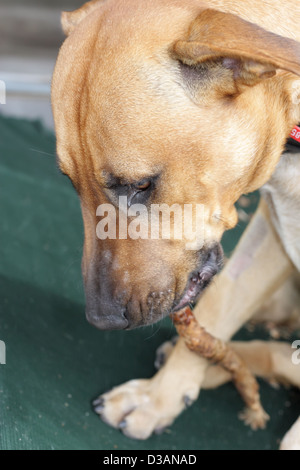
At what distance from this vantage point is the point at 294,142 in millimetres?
2035

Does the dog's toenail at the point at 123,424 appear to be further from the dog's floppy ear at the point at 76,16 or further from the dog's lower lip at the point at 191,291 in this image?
the dog's floppy ear at the point at 76,16

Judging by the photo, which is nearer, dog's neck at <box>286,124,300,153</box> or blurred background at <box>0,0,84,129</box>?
dog's neck at <box>286,124,300,153</box>

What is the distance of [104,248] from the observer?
1.88m

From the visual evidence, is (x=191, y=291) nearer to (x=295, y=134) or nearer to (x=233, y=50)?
(x=295, y=134)

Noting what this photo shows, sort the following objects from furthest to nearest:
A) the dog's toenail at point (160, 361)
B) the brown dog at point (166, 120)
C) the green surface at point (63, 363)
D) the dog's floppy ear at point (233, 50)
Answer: the dog's toenail at point (160, 361)
the green surface at point (63, 363)
the brown dog at point (166, 120)
the dog's floppy ear at point (233, 50)

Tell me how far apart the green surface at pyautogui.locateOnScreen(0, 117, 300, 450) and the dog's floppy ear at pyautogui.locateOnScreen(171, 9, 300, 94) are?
2.72ft

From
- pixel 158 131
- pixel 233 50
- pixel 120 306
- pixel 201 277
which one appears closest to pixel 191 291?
pixel 201 277

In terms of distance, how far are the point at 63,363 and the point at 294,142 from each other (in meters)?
1.20

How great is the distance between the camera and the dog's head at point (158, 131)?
1703 mm

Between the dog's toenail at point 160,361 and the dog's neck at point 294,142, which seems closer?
the dog's neck at point 294,142

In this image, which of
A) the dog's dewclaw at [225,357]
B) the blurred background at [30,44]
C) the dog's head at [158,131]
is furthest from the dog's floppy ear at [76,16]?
the blurred background at [30,44]

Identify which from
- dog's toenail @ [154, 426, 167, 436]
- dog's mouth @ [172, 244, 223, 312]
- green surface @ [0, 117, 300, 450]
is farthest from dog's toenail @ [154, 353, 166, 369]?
dog's mouth @ [172, 244, 223, 312]

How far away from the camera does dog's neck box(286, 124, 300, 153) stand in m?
2.00

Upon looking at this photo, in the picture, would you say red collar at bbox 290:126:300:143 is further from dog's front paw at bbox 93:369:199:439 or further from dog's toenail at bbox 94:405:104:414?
dog's toenail at bbox 94:405:104:414
